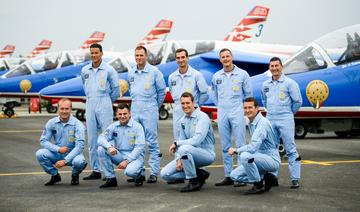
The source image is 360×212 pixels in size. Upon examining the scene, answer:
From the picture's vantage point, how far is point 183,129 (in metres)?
8.38

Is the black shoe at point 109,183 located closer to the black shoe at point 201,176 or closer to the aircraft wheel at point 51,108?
the black shoe at point 201,176

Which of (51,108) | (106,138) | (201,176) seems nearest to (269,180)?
(201,176)

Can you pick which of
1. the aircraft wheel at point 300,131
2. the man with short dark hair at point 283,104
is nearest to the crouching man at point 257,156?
the man with short dark hair at point 283,104

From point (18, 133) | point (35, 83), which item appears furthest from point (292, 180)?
point (35, 83)

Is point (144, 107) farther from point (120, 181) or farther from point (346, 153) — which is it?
point (346, 153)

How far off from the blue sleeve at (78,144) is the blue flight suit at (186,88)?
1.37 meters

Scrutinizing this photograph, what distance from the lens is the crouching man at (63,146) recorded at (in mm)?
8430

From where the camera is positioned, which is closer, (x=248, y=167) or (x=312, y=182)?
(x=248, y=167)

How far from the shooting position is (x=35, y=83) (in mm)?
26578

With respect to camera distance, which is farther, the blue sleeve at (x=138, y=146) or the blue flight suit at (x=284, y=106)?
the blue flight suit at (x=284, y=106)

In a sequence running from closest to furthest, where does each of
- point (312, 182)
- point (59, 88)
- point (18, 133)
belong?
point (312, 182) < point (18, 133) < point (59, 88)

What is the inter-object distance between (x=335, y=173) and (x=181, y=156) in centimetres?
276

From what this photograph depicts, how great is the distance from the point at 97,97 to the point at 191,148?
84.5 inches

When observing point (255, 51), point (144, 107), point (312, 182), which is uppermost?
point (255, 51)
